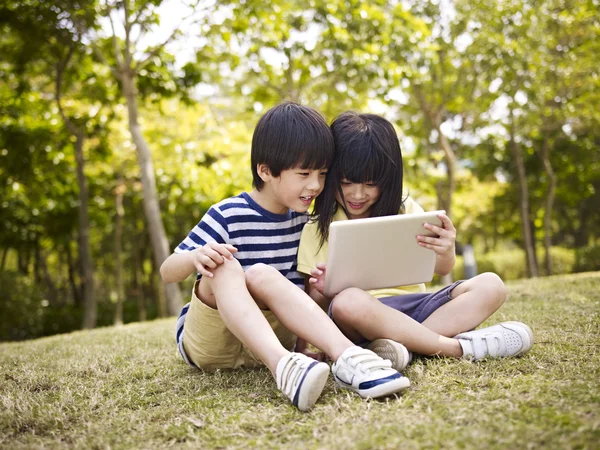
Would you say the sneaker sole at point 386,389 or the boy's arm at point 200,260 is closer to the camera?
the sneaker sole at point 386,389

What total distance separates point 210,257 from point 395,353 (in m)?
0.69

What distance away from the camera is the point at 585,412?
1.33 metres

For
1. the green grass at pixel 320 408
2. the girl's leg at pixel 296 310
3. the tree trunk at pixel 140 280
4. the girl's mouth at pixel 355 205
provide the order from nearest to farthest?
the green grass at pixel 320 408 < the girl's leg at pixel 296 310 < the girl's mouth at pixel 355 205 < the tree trunk at pixel 140 280

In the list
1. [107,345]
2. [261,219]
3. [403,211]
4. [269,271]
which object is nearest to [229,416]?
[269,271]

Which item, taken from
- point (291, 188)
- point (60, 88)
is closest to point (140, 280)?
point (60, 88)

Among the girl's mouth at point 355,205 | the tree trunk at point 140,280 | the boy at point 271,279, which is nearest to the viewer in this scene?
the boy at point 271,279

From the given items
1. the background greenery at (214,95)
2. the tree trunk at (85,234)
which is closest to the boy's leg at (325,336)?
the background greenery at (214,95)

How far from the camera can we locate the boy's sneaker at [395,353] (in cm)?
186

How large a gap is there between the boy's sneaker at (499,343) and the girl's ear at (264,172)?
3.03ft

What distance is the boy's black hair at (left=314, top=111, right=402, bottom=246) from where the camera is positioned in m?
2.21

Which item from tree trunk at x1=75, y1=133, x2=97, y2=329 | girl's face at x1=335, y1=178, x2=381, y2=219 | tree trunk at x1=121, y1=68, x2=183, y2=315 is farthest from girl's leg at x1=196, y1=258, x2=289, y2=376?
tree trunk at x1=75, y1=133, x2=97, y2=329

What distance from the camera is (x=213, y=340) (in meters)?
2.05

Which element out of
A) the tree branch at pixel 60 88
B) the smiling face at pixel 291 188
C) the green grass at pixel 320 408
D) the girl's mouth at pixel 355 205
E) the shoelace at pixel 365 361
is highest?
the tree branch at pixel 60 88

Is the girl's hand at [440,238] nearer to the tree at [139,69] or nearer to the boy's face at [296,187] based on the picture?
the boy's face at [296,187]
